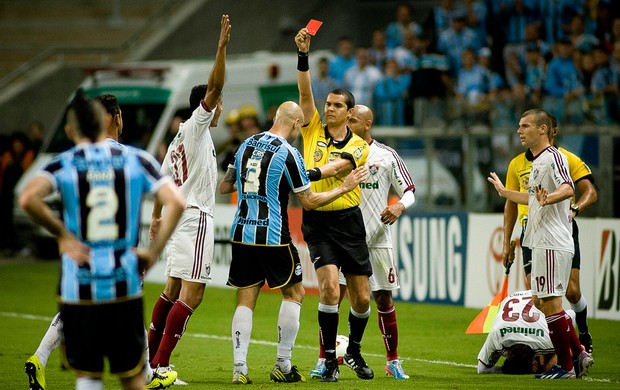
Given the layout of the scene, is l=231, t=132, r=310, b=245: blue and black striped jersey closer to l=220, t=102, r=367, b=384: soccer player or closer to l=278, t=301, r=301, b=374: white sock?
l=220, t=102, r=367, b=384: soccer player

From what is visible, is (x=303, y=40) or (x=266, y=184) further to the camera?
(x=303, y=40)

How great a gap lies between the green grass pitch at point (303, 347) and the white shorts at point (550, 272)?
2.49 ft

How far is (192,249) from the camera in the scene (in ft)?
30.5

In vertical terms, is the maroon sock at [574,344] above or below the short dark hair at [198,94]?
below

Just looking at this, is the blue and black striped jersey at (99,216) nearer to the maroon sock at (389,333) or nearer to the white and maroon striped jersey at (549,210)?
the maroon sock at (389,333)

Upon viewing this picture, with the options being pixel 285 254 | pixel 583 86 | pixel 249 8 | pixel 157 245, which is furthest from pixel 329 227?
pixel 249 8

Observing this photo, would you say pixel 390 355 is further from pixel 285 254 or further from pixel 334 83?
pixel 334 83

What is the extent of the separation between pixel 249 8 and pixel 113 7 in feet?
11.7

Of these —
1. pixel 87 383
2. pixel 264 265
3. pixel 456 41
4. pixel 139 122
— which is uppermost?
pixel 456 41

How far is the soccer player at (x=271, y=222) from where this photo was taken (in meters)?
8.93

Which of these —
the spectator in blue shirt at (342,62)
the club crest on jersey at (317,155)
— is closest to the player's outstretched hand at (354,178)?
the club crest on jersey at (317,155)

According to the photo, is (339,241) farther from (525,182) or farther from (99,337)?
(99,337)

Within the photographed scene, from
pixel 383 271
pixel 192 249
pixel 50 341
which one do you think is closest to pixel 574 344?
pixel 383 271

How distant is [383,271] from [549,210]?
157 centimetres
